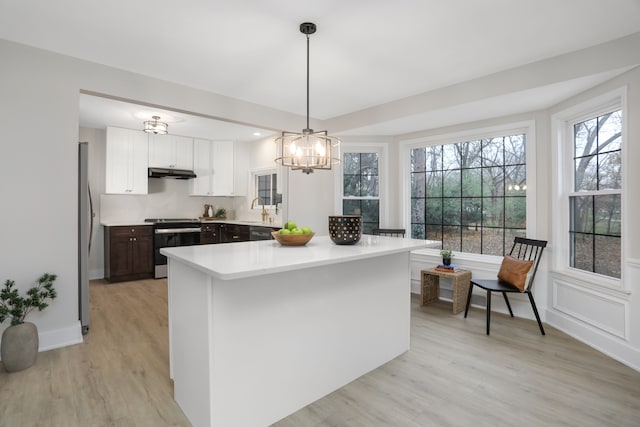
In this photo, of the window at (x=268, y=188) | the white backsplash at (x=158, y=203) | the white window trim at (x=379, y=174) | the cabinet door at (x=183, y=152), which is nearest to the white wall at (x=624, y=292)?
the white window trim at (x=379, y=174)

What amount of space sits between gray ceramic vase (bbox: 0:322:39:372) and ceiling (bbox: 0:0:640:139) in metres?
2.17

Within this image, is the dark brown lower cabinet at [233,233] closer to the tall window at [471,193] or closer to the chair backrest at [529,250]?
the tall window at [471,193]

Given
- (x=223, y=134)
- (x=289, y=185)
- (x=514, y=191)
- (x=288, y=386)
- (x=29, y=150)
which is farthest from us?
(x=223, y=134)

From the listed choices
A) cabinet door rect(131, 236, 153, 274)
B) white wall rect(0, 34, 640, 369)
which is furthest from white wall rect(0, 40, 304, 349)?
cabinet door rect(131, 236, 153, 274)

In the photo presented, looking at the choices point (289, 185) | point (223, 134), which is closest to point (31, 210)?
point (289, 185)

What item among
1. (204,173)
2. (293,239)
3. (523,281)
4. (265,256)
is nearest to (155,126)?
(204,173)

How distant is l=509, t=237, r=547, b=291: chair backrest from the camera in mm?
3318

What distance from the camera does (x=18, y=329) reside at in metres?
2.42

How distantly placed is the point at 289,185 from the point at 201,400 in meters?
3.27

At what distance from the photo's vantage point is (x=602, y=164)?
9.76 feet

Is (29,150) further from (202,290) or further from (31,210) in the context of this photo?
(202,290)

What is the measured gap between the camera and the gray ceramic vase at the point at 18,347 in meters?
2.38

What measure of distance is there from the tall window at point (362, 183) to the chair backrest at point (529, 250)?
1.80 metres

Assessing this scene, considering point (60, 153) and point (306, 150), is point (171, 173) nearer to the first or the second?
point (60, 153)
